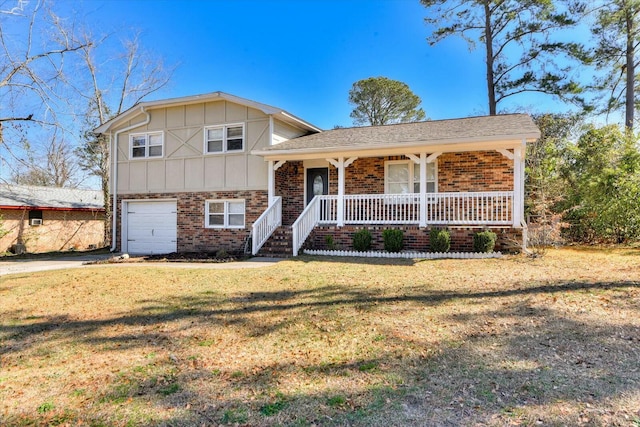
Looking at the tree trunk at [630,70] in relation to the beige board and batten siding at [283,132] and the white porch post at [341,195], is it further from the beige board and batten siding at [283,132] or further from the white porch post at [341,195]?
the beige board and batten siding at [283,132]

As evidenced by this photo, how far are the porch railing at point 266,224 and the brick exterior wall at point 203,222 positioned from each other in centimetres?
53

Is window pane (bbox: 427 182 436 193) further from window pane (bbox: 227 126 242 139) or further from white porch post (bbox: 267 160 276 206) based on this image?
window pane (bbox: 227 126 242 139)

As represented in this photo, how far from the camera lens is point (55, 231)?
64.6 ft

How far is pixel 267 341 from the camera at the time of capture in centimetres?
448

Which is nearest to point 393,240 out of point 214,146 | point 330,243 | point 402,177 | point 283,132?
point 330,243

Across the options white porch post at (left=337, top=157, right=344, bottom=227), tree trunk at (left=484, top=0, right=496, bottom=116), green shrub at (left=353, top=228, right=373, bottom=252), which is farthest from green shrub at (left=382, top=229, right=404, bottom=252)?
tree trunk at (left=484, top=0, right=496, bottom=116)

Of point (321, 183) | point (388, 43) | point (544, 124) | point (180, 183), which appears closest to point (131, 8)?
point (180, 183)

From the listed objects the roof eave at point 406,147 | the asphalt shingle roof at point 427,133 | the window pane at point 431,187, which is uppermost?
the asphalt shingle roof at point 427,133

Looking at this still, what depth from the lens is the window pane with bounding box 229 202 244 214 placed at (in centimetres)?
1377

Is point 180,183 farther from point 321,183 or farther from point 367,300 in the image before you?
point 367,300

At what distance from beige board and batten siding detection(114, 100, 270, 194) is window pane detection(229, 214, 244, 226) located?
100cm

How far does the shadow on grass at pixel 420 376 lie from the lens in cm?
288

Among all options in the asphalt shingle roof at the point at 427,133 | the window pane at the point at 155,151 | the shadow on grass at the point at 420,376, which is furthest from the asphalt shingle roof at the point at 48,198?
the shadow on grass at the point at 420,376

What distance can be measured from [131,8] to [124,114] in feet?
12.3
